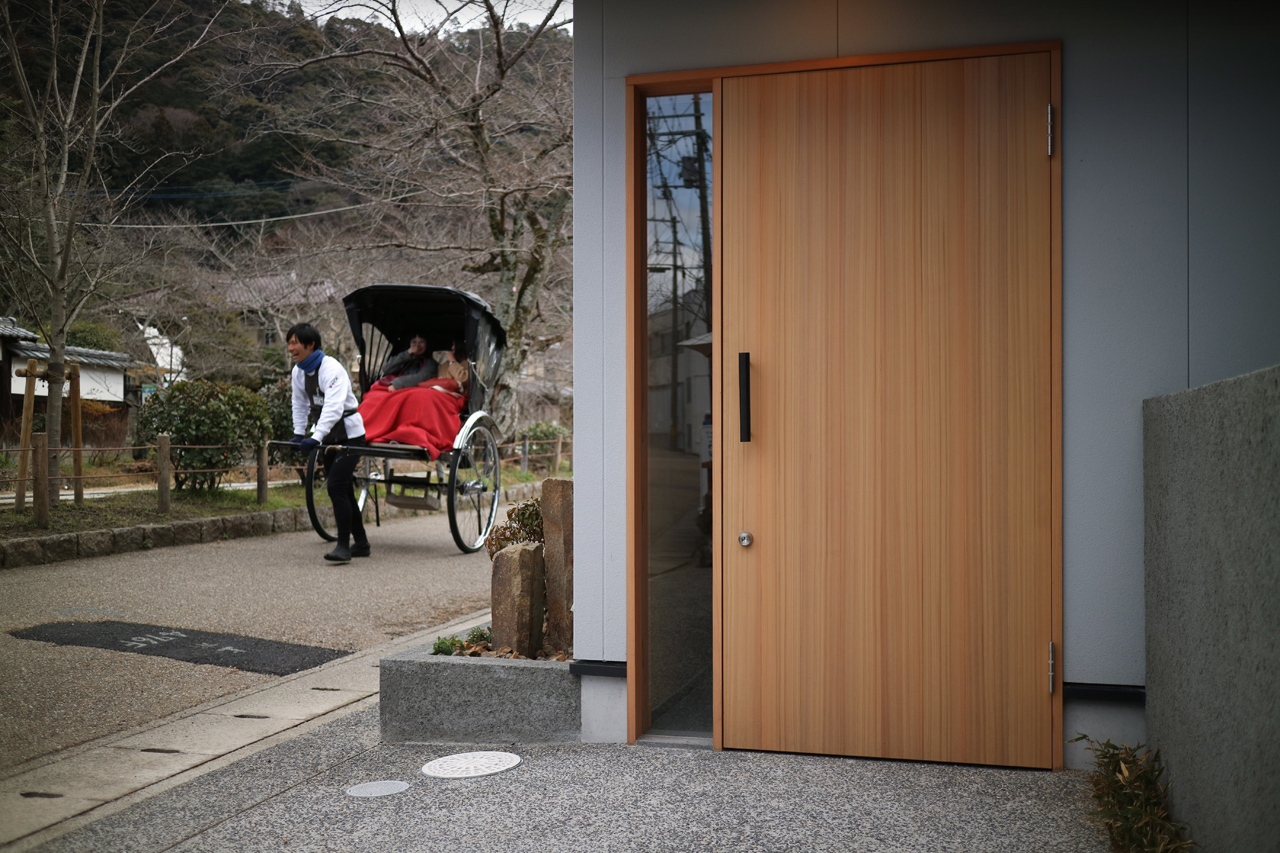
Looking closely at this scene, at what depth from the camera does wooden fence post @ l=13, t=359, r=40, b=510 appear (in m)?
4.92

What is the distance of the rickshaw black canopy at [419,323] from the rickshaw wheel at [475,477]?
2.25ft

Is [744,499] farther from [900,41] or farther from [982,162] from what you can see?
[900,41]

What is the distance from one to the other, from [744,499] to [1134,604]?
130cm

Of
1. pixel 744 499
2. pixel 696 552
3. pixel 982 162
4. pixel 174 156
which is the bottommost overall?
pixel 696 552

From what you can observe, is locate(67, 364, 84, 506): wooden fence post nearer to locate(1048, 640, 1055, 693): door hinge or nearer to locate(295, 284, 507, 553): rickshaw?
locate(295, 284, 507, 553): rickshaw

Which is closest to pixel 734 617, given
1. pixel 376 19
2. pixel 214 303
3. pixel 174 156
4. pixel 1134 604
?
pixel 1134 604

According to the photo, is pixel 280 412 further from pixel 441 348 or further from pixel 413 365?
pixel 413 365

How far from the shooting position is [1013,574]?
9.57ft

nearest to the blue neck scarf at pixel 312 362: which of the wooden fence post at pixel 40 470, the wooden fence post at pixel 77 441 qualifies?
the wooden fence post at pixel 77 441

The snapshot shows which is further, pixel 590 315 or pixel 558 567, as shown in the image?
pixel 558 567

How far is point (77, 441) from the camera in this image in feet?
20.9

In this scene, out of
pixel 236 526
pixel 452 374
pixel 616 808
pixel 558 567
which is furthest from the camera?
pixel 236 526

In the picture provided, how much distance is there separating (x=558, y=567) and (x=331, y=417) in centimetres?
474

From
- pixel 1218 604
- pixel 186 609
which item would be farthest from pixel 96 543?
pixel 1218 604
